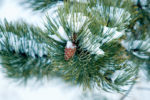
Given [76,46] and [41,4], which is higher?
[41,4]

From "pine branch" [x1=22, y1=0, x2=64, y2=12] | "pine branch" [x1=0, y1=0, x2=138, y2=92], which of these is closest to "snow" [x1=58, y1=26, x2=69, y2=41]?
"pine branch" [x1=0, y1=0, x2=138, y2=92]

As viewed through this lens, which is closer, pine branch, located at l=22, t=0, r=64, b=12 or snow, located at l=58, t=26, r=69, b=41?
snow, located at l=58, t=26, r=69, b=41

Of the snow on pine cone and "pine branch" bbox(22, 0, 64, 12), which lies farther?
"pine branch" bbox(22, 0, 64, 12)

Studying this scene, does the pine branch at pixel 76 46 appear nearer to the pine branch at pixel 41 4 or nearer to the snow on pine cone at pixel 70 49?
the snow on pine cone at pixel 70 49

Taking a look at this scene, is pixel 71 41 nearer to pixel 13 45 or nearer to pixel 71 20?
pixel 71 20

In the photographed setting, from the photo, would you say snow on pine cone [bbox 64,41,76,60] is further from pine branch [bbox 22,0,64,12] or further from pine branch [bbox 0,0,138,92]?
pine branch [bbox 22,0,64,12]

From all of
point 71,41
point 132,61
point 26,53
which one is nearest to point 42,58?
point 26,53

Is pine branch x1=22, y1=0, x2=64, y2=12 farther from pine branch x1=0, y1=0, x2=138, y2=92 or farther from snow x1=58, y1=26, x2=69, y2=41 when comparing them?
snow x1=58, y1=26, x2=69, y2=41

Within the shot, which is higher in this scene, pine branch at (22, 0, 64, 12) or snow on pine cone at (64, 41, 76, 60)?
pine branch at (22, 0, 64, 12)

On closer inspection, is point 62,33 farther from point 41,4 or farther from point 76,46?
point 41,4

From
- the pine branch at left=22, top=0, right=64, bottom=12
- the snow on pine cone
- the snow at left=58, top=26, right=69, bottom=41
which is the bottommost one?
the snow on pine cone

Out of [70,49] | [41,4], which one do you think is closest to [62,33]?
[70,49]
